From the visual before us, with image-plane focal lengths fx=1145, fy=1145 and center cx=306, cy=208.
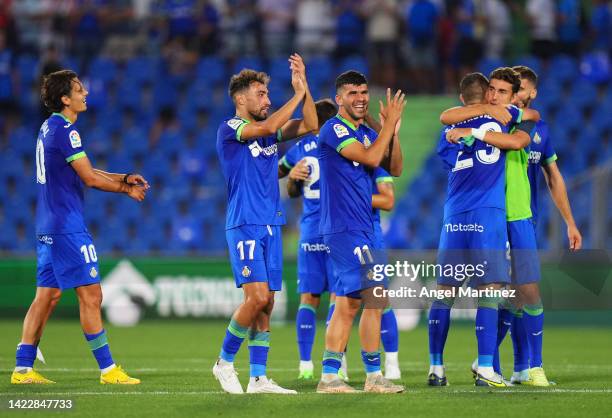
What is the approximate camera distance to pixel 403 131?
21516mm

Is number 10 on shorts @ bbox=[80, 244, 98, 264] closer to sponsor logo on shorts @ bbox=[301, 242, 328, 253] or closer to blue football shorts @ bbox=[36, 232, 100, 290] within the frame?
blue football shorts @ bbox=[36, 232, 100, 290]

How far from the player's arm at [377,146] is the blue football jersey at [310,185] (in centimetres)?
201

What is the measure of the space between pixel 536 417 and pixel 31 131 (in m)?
15.7

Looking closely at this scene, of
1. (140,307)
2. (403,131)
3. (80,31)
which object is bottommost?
(140,307)

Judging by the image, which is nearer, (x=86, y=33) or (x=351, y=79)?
(x=351, y=79)

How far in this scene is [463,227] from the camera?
966 centimetres

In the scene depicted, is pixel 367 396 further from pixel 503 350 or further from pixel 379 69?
pixel 379 69

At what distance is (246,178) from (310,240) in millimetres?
1883

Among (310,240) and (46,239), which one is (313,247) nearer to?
(310,240)

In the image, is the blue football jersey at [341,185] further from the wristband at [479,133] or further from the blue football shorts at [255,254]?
the wristband at [479,133]

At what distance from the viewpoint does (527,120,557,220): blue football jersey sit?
1018 cm

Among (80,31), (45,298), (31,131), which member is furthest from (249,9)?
(45,298)

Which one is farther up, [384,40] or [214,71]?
[384,40]

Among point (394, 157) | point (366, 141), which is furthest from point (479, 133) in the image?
point (366, 141)
